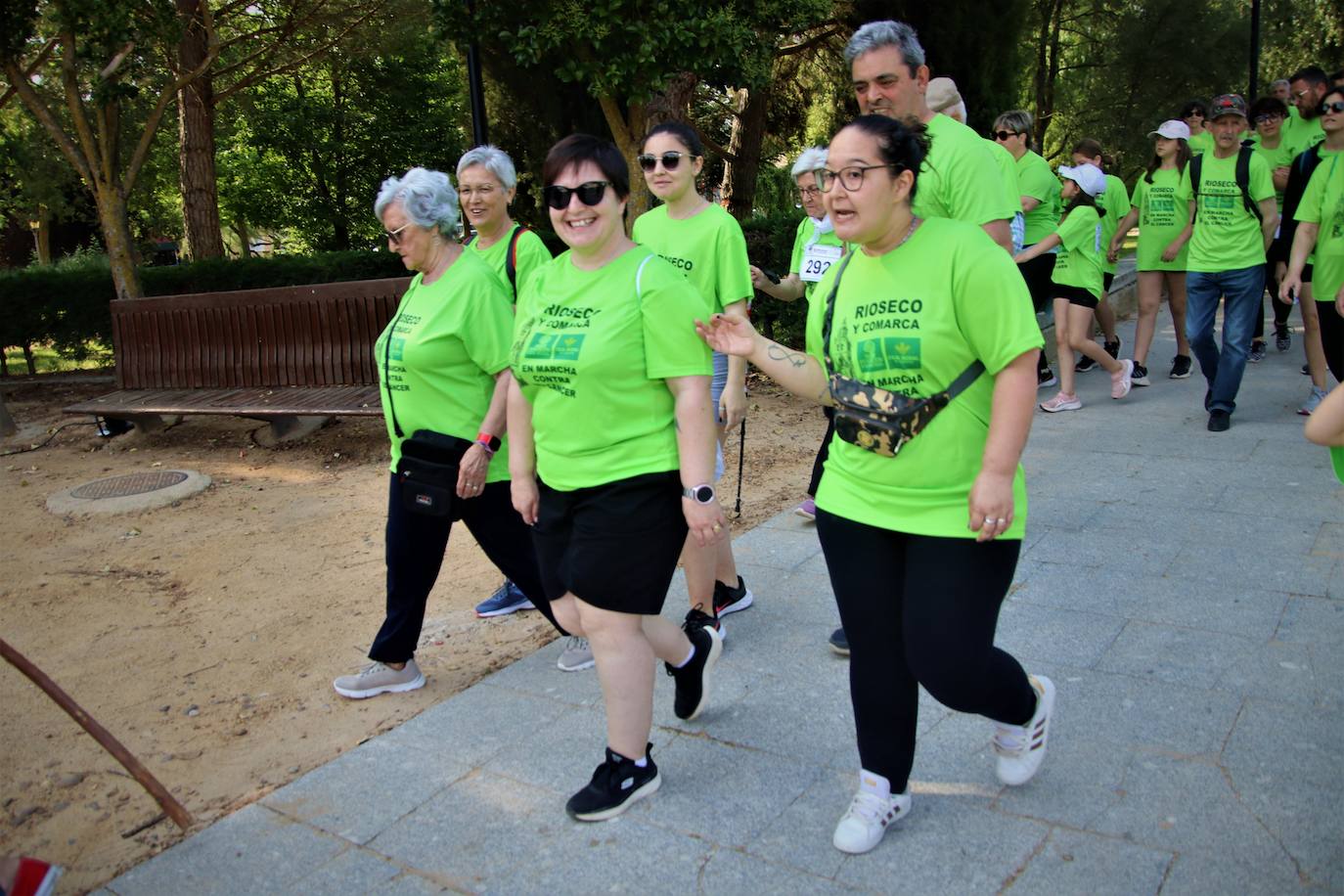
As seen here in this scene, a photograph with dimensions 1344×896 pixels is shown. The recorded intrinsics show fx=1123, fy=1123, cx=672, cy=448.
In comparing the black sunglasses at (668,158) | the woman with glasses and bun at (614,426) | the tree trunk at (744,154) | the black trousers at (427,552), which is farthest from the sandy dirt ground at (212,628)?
the tree trunk at (744,154)

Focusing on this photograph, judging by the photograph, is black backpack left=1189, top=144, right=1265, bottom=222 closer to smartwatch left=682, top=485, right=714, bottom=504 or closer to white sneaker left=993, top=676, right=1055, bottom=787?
white sneaker left=993, top=676, right=1055, bottom=787

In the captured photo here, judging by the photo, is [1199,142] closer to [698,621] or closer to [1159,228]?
[1159,228]

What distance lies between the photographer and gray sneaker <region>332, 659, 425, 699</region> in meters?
4.09

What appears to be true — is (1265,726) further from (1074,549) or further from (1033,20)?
(1033,20)

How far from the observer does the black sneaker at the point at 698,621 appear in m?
3.71

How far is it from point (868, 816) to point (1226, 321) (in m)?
5.37

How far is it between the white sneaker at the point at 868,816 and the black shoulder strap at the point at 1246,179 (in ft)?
18.4

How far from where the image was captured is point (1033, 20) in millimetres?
22859

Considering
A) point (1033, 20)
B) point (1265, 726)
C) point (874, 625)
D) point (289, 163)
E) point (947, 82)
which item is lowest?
point (1265, 726)

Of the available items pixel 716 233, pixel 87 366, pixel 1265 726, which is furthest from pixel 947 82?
pixel 87 366

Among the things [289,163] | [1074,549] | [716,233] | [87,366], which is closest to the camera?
[716,233]

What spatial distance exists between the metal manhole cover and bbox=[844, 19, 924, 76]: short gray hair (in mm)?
5630

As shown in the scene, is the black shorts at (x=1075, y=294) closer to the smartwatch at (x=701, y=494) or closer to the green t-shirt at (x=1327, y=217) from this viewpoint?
the green t-shirt at (x=1327, y=217)

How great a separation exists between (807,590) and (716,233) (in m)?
1.56
